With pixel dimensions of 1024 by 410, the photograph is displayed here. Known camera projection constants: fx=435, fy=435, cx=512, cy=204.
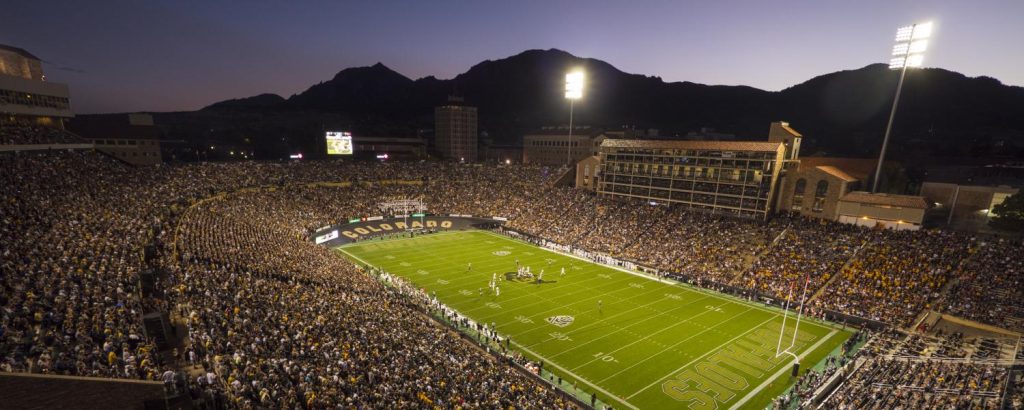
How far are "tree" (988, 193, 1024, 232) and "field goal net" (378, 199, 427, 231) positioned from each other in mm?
54959

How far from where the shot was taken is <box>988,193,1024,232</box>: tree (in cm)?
3244

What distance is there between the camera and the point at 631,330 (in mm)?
27969

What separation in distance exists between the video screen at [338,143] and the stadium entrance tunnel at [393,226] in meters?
18.5

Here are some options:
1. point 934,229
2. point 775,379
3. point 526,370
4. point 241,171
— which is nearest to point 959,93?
A: point 934,229

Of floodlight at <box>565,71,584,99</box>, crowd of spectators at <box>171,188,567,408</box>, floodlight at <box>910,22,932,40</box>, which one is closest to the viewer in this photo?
crowd of spectators at <box>171,188,567,408</box>

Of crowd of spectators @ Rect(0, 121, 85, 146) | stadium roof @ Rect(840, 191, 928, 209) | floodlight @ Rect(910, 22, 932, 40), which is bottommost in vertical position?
stadium roof @ Rect(840, 191, 928, 209)

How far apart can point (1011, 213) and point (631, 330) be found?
31.1 meters

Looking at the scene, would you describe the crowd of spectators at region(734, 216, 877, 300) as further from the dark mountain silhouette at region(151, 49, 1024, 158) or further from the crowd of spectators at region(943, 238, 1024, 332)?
the dark mountain silhouette at region(151, 49, 1024, 158)

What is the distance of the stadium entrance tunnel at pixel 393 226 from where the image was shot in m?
49.1

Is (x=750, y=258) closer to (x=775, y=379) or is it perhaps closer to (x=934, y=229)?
(x=934, y=229)

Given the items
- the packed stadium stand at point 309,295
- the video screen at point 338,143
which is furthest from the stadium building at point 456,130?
the packed stadium stand at point 309,295

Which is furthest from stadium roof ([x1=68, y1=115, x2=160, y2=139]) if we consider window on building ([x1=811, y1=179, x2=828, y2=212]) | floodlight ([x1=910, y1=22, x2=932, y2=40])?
floodlight ([x1=910, y1=22, x2=932, y2=40])

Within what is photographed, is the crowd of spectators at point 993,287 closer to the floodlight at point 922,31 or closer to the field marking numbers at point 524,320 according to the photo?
the floodlight at point 922,31

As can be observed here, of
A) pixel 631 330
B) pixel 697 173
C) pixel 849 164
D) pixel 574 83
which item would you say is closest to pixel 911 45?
pixel 849 164
